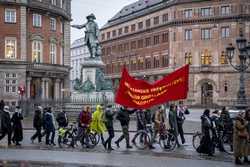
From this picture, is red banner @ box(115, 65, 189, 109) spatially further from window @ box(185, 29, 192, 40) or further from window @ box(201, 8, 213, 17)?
window @ box(185, 29, 192, 40)

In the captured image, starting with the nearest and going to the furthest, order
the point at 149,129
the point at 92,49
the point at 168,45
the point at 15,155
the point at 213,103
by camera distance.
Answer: the point at 15,155, the point at 149,129, the point at 92,49, the point at 213,103, the point at 168,45

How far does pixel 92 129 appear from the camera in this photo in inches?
872

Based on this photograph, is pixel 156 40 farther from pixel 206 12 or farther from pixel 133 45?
pixel 206 12

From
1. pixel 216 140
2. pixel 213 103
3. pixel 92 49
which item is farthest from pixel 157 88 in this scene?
pixel 213 103

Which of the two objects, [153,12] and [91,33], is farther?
[153,12]

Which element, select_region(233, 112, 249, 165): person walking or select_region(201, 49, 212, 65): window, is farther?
select_region(201, 49, 212, 65): window

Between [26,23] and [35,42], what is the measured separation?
261 centimetres

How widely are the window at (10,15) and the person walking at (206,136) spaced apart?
43778mm

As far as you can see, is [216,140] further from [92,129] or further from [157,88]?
[92,129]

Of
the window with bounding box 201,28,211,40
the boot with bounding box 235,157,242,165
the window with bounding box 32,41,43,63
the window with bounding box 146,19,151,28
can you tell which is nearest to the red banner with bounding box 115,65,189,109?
the boot with bounding box 235,157,242,165

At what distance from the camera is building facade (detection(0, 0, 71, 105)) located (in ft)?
195

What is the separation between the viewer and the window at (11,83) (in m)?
59.2

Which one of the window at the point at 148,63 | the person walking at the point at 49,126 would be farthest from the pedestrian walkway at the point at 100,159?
the window at the point at 148,63

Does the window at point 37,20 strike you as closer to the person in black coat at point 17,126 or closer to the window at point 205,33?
the window at point 205,33
